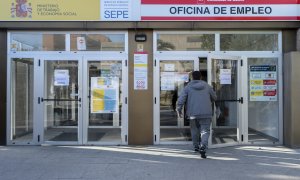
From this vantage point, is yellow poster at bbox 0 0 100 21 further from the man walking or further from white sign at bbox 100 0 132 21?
the man walking

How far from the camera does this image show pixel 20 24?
10.1 meters

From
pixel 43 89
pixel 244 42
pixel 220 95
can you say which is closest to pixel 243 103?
pixel 220 95

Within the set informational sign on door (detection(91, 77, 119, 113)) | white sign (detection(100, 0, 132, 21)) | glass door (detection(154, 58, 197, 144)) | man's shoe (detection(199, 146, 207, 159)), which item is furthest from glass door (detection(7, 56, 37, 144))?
man's shoe (detection(199, 146, 207, 159))

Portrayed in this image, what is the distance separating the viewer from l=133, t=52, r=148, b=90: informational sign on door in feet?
33.5

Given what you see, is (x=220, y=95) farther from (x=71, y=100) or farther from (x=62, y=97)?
(x=62, y=97)

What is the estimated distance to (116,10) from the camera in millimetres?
10039

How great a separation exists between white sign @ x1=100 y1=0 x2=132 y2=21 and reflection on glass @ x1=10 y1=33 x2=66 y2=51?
1.18 m

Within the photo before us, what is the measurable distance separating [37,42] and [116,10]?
6.73 feet

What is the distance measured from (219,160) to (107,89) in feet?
10.9

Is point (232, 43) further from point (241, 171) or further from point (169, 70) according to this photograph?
point (241, 171)

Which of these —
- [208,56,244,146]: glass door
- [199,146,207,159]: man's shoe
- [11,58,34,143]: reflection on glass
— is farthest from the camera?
[11,58,34,143]: reflection on glass

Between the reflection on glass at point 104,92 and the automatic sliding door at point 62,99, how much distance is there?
1.10 feet

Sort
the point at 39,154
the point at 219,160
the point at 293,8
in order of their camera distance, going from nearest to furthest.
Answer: the point at 219,160, the point at 39,154, the point at 293,8

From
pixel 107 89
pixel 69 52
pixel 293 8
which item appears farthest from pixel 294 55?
pixel 69 52
